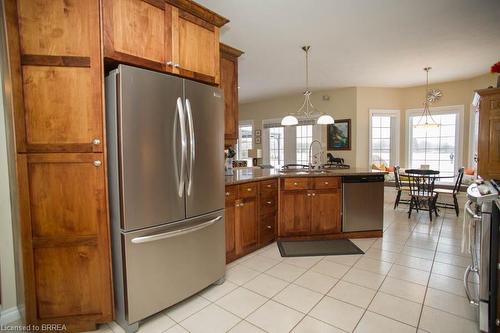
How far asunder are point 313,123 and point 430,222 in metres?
3.62

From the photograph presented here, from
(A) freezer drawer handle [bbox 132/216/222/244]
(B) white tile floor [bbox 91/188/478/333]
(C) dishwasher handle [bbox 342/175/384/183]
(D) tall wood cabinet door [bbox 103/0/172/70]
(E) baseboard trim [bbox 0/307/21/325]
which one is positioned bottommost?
(B) white tile floor [bbox 91/188/478/333]

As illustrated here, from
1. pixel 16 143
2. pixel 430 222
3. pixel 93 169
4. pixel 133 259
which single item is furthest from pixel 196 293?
pixel 430 222

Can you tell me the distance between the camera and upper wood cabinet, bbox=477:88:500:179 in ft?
11.0

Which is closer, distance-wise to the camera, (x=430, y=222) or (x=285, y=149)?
(x=430, y=222)

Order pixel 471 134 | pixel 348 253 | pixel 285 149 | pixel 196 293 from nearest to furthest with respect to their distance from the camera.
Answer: pixel 196 293 → pixel 348 253 → pixel 471 134 → pixel 285 149

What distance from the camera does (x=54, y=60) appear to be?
1.59m

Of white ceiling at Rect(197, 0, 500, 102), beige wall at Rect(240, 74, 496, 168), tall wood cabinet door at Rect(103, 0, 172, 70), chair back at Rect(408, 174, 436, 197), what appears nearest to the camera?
tall wood cabinet door at Rect(103, 0, 172, 70)

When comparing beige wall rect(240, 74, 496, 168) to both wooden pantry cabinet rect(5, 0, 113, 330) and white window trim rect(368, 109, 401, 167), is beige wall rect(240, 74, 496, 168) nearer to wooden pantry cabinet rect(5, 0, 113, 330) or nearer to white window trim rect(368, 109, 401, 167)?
white window trim rect(368, 109, 401, 167)

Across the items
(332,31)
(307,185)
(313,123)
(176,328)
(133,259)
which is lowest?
(176,328)

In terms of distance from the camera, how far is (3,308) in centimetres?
183

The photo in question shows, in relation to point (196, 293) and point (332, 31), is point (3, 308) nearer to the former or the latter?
point (196, 293)

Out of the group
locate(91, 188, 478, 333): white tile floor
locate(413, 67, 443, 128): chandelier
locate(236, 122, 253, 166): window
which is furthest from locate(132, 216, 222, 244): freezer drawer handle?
locate(236, 122, 253, 166): window

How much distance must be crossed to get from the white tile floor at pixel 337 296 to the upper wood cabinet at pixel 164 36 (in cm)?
188

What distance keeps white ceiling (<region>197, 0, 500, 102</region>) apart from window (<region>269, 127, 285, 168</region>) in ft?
7.54
